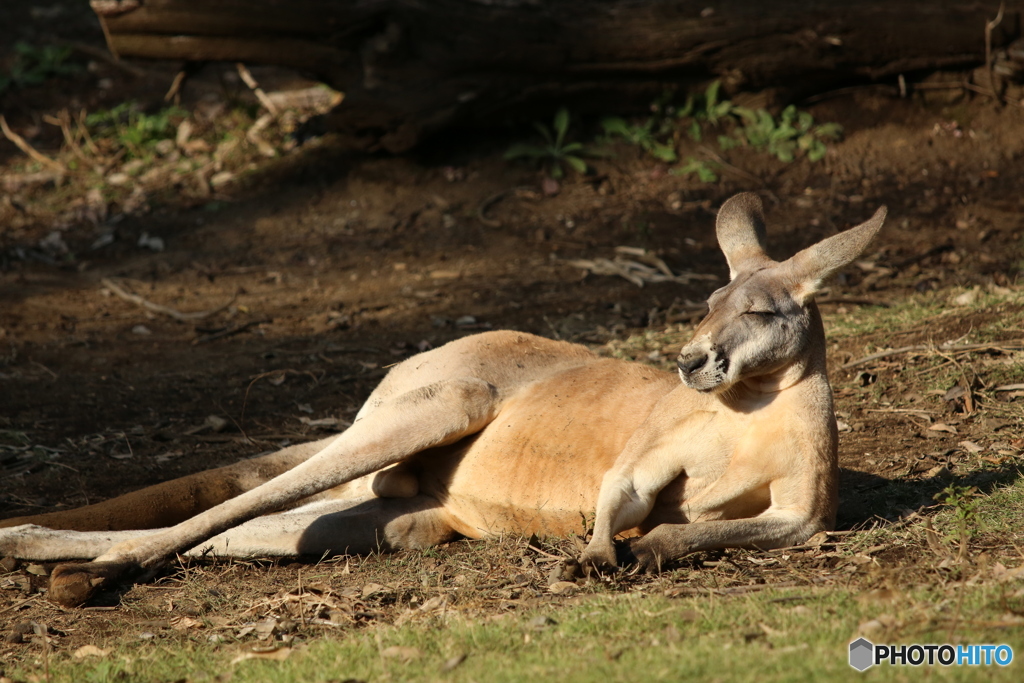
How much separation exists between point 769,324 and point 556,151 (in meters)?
6.36

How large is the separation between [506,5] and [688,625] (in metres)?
7.65

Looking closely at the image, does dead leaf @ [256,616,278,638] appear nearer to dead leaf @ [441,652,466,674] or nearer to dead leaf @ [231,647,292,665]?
dead leaf @ [231,647,292,665]

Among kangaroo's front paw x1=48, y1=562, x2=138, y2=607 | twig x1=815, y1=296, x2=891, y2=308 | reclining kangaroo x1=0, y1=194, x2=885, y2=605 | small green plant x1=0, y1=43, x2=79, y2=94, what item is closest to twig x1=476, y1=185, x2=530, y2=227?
twig x1=815, y1=296, x2=891, y2=308

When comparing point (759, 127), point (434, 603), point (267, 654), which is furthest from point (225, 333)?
point (759, 127)

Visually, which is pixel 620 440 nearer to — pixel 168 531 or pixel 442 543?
pixel 442 543

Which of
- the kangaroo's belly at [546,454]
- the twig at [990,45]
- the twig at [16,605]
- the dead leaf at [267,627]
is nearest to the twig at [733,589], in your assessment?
the kangaroo's belly at [546,454]

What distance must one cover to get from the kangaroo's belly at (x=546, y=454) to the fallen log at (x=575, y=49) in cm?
548

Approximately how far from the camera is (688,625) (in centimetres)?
282

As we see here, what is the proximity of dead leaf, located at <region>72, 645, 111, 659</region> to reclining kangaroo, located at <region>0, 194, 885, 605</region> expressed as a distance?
1.23ft

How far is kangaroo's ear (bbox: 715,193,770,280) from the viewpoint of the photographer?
393cm

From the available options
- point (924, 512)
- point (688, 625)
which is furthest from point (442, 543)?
point (924, 512)

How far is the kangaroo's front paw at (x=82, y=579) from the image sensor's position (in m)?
3.54

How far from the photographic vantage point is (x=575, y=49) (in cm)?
925

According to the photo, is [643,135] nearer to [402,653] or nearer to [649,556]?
[649,556]
